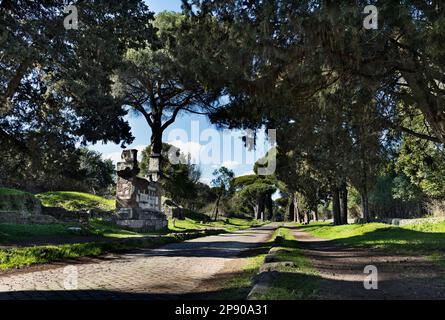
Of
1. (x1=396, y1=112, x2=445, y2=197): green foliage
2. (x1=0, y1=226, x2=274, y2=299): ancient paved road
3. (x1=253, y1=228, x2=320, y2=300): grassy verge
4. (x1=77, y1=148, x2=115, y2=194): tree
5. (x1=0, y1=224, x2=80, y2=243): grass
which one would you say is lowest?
(x1=0, y1=226, x2=274, y2=299): ancient paved road

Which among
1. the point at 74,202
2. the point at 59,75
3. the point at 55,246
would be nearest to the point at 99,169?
the point at 74,202

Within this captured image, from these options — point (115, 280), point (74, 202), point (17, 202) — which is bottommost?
point (115, 280)

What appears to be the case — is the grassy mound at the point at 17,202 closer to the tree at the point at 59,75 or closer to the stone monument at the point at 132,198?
the tree at the point at 59,75

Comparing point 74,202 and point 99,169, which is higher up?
point 99,169

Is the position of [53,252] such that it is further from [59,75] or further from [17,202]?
[17,202]

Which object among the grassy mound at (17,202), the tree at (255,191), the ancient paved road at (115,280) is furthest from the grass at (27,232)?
the tree at (255,191)

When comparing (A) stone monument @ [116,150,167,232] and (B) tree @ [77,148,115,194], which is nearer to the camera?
(A) stone monument @ [116,150,167,232]

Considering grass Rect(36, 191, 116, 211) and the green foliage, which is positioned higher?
the green foliage

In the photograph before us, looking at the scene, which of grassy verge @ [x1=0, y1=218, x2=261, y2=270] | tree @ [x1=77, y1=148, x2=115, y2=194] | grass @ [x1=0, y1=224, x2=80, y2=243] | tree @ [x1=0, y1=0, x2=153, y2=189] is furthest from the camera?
tree @ [x1=77, y1=148, x2=115, y2=194]

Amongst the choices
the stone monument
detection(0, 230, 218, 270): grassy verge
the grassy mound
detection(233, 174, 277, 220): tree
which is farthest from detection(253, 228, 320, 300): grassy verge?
detection(233, 174, 277, 220): tree

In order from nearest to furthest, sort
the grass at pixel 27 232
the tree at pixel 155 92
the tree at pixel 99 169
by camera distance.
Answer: the grass at pixel 27 232 → the tree at pixel 155 92 → the tree at pixel 99 169

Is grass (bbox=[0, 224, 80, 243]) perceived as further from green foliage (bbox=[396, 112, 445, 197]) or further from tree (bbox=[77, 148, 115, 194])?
tree (bbox=[77, 148, 115, 194])

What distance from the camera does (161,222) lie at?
2562cm

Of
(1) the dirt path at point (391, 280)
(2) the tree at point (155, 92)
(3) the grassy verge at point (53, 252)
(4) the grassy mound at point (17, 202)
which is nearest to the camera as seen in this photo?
(1) the dirt path at point (391, 280)
